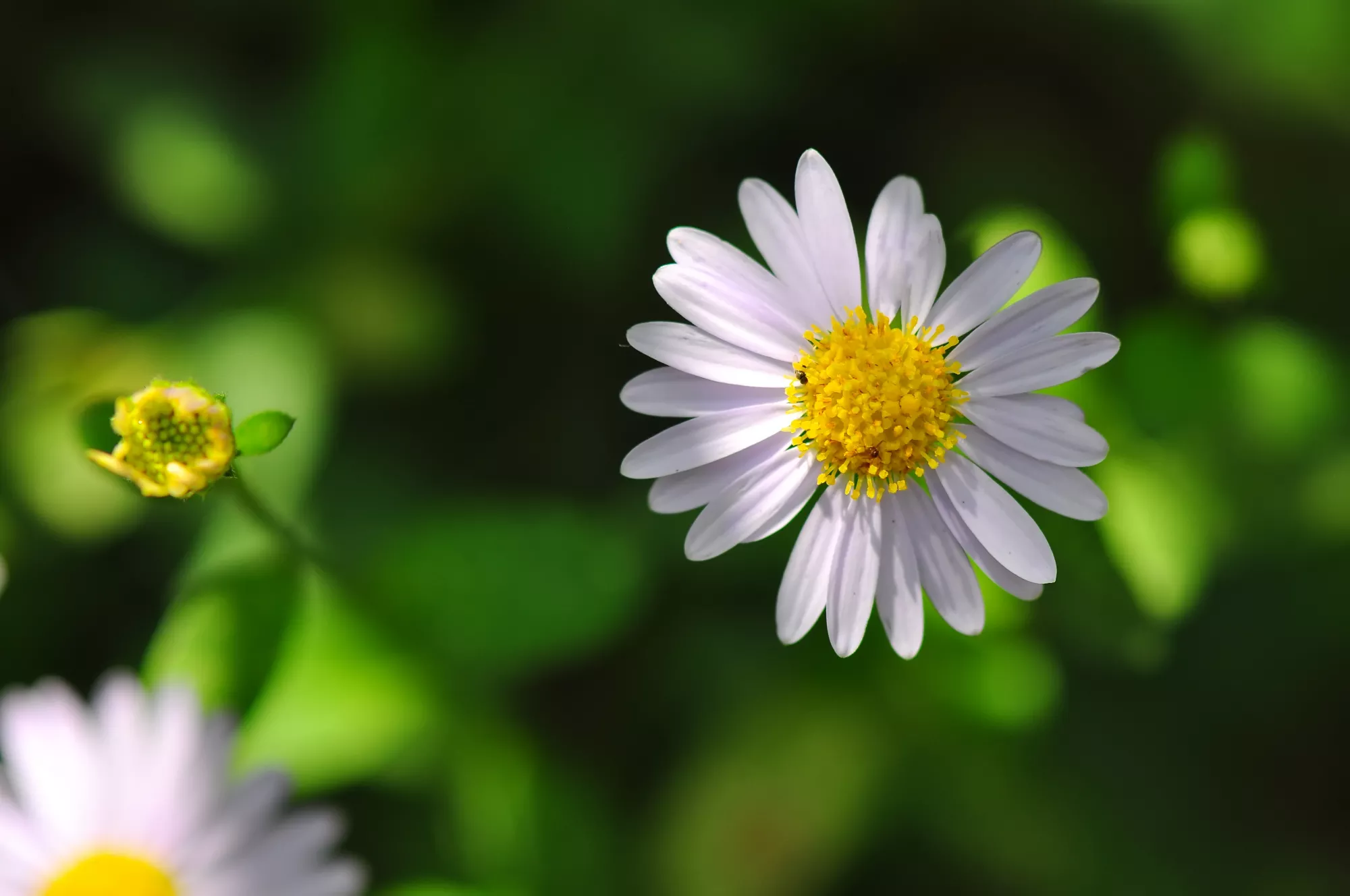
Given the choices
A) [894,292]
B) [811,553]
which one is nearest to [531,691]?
[811,553]

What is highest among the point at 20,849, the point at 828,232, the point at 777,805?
the point at 828,232

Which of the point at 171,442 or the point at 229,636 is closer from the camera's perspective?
the point at 171,442

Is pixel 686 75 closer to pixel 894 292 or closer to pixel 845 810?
pixel 894 292

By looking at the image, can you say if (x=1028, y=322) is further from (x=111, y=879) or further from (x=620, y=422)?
(x=111, y=879)

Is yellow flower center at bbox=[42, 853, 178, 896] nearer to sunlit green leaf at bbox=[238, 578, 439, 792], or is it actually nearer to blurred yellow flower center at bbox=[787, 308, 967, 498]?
sunlit green leaf at bbox=[238, 578, 439, 792]

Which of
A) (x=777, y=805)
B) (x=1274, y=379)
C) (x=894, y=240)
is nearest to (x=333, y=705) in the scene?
(x=777, y=805)

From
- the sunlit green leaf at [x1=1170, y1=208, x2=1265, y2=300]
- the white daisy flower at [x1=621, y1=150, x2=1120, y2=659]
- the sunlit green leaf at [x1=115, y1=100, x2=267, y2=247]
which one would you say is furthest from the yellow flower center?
the sunlit green leaf at [x1=1170, y1=208, x2=1265, y2=300]

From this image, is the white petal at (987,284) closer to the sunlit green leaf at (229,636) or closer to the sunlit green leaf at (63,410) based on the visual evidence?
the sunlit green leaf at (229,636)
